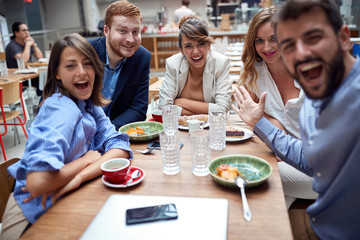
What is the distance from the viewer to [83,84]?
4.73ft

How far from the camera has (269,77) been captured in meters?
2.00

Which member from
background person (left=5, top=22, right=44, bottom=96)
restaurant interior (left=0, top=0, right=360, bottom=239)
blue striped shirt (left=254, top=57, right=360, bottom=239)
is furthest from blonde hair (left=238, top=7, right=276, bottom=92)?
background person (left=5, top=22, right=44, bottom=96)

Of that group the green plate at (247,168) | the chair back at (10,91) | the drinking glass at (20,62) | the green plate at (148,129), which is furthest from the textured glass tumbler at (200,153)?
the drinking glass at (20,62)

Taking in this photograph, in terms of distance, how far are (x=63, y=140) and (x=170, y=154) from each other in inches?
16.2

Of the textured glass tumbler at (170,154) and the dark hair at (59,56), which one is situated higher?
the dark hair at (59,56)

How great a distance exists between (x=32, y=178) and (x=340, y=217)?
A: 1.06 meters

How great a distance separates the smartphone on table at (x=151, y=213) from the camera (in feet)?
2.94

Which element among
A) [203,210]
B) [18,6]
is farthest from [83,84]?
[18,6]

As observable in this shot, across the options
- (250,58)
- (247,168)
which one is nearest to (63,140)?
(247,168)

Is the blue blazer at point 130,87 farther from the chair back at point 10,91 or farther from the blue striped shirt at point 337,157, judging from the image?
the chair back at point 10,91

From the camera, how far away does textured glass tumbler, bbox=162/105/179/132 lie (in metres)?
1.68

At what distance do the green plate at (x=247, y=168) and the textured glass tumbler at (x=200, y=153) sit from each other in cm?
3

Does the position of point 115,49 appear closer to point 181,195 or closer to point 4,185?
point 4,185

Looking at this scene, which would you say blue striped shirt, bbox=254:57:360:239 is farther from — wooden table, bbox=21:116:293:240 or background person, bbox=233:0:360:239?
wooden table, bbox=21:116:293:240
